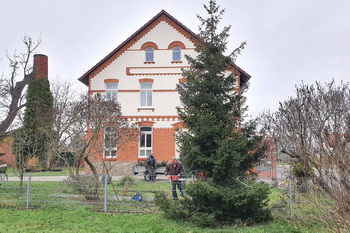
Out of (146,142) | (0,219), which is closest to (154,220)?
(0,219)

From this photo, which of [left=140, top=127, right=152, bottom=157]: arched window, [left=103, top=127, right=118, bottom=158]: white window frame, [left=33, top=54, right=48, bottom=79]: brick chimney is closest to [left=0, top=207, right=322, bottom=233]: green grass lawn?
[left=103, top=127, right=118, bottom=158]: white window frame

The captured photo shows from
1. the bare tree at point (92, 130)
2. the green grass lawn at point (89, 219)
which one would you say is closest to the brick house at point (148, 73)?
the bare tree at point (92, 130)

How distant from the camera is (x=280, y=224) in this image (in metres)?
8.80

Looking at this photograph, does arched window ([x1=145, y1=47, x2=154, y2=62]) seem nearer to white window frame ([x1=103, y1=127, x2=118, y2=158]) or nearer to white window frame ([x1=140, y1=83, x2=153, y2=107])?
white window frame ([x1=140, y1=83, x2=153, y2=107])

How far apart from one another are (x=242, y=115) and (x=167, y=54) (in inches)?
592

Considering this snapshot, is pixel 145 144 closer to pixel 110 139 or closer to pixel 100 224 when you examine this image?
pixel 110 139

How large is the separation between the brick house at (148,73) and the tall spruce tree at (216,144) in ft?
44.1

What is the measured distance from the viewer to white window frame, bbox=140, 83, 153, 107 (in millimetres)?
23891

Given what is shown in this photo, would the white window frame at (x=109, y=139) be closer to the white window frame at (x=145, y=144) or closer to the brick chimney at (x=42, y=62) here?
the white window frame at (x=145, y=144)

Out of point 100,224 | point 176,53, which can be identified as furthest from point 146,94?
point 100,224

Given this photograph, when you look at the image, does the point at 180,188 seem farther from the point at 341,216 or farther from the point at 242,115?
the point at 341,216

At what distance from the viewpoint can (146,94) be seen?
24.0m

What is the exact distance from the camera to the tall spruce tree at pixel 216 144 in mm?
8797

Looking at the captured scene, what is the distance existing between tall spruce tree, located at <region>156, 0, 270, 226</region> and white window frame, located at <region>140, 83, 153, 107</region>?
45.7 feet
